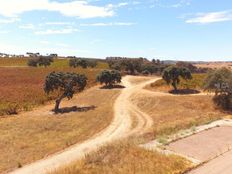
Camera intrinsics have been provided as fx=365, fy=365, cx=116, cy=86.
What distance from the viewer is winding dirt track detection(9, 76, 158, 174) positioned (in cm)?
3141

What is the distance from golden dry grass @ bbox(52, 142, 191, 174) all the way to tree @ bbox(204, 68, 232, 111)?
3925 cm

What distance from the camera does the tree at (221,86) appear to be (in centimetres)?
6066

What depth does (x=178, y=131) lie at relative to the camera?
101 ft

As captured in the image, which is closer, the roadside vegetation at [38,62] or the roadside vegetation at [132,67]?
the roadside vegetation at [132,67]

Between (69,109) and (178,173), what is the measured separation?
4533 cm

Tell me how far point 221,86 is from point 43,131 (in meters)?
31.1

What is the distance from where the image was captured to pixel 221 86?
202ft

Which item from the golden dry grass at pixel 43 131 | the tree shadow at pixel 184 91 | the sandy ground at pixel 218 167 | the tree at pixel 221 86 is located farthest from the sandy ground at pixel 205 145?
the tree shadow at pixel 184 91

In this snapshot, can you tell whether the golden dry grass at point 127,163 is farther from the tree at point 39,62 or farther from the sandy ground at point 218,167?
the tree at point 39,62

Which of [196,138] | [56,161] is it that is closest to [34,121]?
[56,161]

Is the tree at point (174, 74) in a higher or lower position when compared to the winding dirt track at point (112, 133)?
higher

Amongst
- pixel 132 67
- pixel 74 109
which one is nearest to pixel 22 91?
pixel 74 109

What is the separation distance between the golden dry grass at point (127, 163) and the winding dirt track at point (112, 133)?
6.21 m

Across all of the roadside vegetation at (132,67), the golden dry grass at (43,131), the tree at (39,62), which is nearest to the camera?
the golden dry grass at (43,131)
